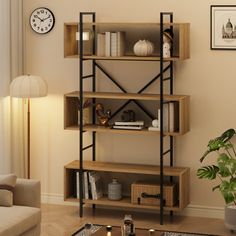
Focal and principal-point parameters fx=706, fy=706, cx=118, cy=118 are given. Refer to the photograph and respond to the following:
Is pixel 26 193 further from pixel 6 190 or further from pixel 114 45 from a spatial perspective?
pixel 114 45

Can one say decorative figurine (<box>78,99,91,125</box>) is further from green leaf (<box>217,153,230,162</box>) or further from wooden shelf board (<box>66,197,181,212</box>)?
green leaf (<box>217,153,230,162</box>)

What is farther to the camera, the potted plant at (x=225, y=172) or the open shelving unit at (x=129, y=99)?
the open shelving unit at (x=129, y=99)

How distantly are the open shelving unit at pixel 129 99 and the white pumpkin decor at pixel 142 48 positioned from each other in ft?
0.18

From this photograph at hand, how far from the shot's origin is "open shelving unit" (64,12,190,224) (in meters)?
6.47

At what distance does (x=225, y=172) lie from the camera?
625 centimetres

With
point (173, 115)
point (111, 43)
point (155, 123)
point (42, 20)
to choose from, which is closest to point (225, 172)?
point (173, 115)

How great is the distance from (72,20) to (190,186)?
202 cm

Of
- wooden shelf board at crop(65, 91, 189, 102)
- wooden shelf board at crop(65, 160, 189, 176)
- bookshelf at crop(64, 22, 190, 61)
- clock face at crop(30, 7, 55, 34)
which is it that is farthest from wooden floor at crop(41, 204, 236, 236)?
clock face at crop(30, 7, 55, 34)

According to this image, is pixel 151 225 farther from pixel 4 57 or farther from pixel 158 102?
pixel 4 57

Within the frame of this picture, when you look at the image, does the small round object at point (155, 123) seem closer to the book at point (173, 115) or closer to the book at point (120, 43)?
the book at point (173, 115)

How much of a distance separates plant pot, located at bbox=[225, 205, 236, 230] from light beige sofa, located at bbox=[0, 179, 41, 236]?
1.72 meters

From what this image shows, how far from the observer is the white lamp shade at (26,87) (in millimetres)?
6723

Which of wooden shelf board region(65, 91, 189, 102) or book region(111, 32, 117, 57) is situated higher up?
book region(111, 32, 117, 57)

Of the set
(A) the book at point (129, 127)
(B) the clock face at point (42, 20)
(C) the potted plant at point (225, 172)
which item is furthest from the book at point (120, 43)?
(C) the potted plant at point (225, 172)
